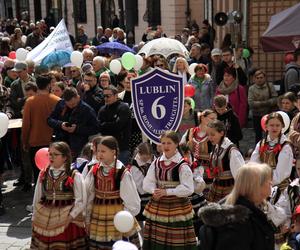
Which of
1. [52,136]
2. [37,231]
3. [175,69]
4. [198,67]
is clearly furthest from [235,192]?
[175,69]

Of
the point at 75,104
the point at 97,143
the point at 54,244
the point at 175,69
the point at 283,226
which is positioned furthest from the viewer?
the point at 175,69

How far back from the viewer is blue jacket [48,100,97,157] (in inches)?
304

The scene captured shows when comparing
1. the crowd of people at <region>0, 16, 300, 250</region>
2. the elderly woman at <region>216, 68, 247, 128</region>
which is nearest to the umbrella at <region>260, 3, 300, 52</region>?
the crowd of people at <region>0, 16, 300, 250</region>

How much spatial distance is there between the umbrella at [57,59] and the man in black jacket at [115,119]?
346cm

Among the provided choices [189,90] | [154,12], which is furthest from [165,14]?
[189,90]

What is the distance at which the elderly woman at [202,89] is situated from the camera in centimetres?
971

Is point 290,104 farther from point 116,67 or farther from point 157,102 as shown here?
point 116,67

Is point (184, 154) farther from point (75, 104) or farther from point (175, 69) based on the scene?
point (175, 69)

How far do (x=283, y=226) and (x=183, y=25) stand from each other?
929 inches

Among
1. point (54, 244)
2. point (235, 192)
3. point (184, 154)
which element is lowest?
point (54, 244)

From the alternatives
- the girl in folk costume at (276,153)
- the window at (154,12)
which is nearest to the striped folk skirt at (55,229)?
the girl in folk costume at (276,153)

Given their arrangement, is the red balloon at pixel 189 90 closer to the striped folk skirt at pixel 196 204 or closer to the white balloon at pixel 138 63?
the white balloon at pixel 138 63

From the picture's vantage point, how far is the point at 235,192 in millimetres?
3918

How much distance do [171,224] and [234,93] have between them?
4296 millimetres
